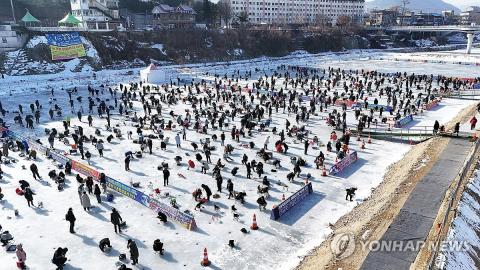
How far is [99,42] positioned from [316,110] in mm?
44692

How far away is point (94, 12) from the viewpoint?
230ft

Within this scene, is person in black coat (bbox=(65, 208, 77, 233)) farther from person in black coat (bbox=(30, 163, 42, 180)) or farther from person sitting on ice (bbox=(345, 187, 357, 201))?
person sitting on ice (bbox=(345, 187, 357, 201))

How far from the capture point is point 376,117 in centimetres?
3092

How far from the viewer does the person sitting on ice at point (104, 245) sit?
12862mm

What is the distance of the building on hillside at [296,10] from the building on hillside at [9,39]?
2809 inches

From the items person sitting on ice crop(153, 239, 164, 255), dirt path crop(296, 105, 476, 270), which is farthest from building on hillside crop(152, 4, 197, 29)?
person sitting on ice crop(153, 239, 164, 255)

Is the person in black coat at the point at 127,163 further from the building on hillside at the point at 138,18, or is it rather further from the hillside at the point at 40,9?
the building on hillside at the point at 138,18

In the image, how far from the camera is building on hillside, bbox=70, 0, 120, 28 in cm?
6766

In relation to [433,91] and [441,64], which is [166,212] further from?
[441,64]

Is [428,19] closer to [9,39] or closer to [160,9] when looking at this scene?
[160,9]

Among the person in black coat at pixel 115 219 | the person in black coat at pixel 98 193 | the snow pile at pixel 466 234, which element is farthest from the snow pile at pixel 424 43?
the person in black coat at pixel 115 219

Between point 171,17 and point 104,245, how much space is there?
7825cm

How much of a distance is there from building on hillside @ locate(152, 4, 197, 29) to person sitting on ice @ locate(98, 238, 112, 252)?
75341mm

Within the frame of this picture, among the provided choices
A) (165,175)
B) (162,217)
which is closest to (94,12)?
(165,175)
